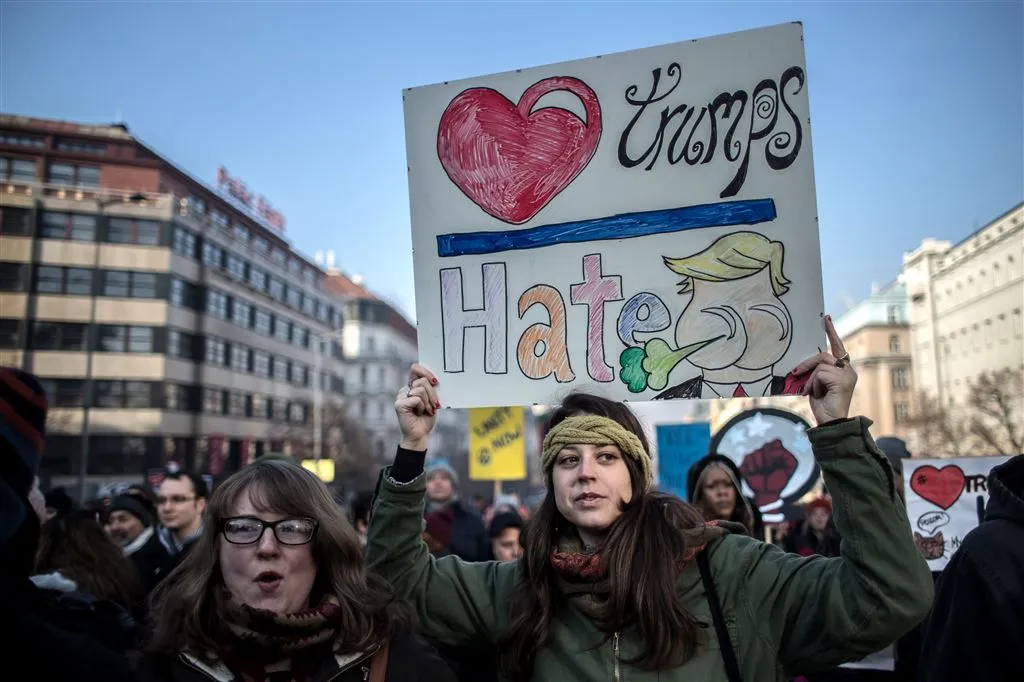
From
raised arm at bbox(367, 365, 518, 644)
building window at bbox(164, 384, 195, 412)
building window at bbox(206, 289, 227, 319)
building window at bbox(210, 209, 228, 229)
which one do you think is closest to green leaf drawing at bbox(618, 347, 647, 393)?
raised arm at bbox(367, 365, 518, 644)

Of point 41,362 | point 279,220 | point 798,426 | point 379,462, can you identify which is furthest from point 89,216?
point 798,426

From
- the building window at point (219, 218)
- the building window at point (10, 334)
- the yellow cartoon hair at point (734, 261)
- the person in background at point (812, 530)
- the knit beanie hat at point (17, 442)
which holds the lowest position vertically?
the person in background at point (812, 530)

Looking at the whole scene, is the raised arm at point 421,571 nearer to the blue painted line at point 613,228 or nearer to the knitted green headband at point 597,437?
the knitted green headband at point 597,437

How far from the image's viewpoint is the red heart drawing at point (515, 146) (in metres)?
3.29

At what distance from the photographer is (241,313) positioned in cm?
5184

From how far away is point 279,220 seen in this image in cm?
6600

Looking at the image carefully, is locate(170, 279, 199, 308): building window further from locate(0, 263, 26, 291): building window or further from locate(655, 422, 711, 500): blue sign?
locate(655, 422, 711, 500): blue sign

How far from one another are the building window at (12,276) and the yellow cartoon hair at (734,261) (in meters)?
37.5

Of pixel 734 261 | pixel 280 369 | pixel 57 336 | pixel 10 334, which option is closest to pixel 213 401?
pixel 280 369

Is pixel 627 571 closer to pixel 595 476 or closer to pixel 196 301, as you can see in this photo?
pixel 595 476

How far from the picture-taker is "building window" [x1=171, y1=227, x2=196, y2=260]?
44.0 meters

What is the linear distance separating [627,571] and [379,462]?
6527 centimetres

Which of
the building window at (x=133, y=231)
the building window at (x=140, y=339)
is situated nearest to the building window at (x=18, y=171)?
the building window at (x=133, y=231)

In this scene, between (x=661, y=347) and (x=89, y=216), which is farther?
(x=89, y=216)
